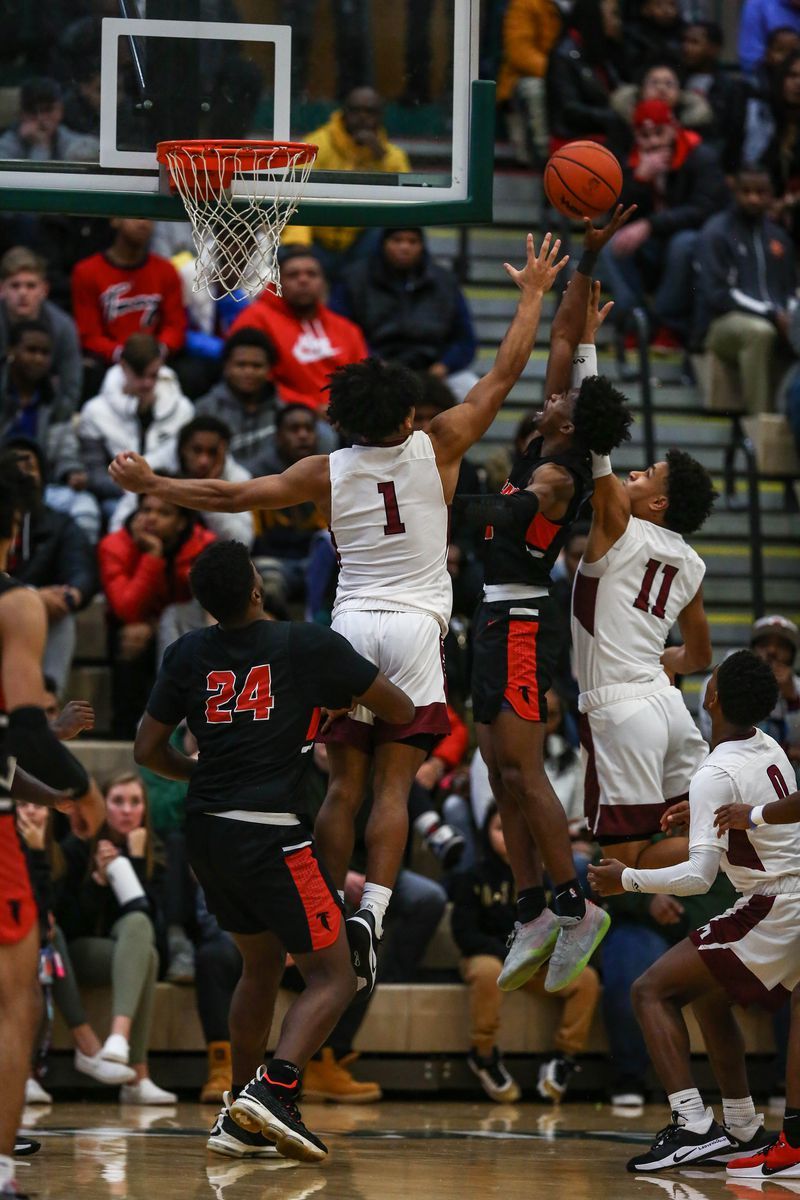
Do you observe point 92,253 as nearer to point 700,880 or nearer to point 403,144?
point 403,144

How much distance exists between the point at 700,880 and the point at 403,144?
3448 millimetres

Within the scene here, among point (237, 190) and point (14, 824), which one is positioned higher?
point (237, 190)

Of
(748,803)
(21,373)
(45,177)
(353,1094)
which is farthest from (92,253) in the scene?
(748,803)

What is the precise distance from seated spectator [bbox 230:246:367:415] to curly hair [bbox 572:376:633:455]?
4496mm

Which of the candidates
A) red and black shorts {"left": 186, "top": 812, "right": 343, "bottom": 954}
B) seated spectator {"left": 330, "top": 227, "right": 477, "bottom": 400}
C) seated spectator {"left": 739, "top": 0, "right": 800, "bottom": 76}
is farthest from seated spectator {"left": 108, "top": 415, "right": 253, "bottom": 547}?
seated spectator {"left": 739, "top": 0, "right": 800, "bottom": 76}

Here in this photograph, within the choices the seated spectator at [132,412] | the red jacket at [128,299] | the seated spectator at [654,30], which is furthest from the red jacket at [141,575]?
the seated spectator at [654,30]

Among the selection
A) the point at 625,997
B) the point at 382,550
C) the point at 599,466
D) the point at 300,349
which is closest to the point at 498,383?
the point at 599,466

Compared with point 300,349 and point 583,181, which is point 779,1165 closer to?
point 583,181

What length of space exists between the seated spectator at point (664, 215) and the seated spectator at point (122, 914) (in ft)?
18.5

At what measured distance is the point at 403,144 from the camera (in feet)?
28.8

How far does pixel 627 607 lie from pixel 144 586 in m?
3.55

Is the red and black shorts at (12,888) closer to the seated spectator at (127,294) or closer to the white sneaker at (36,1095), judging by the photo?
the white sneaker at (36,1095)

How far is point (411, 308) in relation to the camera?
12797 millimetres

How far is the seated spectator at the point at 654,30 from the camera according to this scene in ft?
50.5
